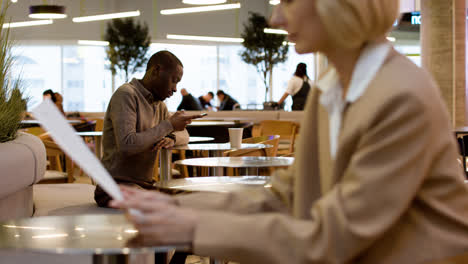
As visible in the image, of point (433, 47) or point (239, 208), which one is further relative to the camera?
point (433, 47)

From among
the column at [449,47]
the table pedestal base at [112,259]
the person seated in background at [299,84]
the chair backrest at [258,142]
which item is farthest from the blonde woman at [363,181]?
the column at [449,47]

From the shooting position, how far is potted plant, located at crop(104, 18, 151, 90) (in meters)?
15.5

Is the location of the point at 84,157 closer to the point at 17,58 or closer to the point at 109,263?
the point at 109,263

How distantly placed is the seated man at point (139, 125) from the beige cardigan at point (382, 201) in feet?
7.16

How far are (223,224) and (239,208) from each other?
0.23 m

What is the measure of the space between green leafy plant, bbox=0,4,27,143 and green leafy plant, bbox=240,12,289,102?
12.5 m

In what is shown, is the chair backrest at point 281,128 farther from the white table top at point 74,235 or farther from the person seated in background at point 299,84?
the white table top at point 74,235

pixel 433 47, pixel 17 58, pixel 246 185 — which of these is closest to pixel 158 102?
pixel 17 58

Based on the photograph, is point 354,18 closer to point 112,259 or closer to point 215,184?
point 112,259

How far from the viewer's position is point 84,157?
41.3 inches

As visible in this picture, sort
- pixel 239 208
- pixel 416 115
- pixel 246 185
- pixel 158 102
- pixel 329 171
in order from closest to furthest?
pixel 416 115 → pixel 329 171 → pixel 239 208 → pixel 246 185 → pixel 158 102

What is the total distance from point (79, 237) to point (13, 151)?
1.52 m

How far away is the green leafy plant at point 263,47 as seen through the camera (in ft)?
50.4

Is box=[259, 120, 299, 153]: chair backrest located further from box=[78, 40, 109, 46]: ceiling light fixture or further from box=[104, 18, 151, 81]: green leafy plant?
box=[78, 40, 109, 46]: ceiling light fixture
